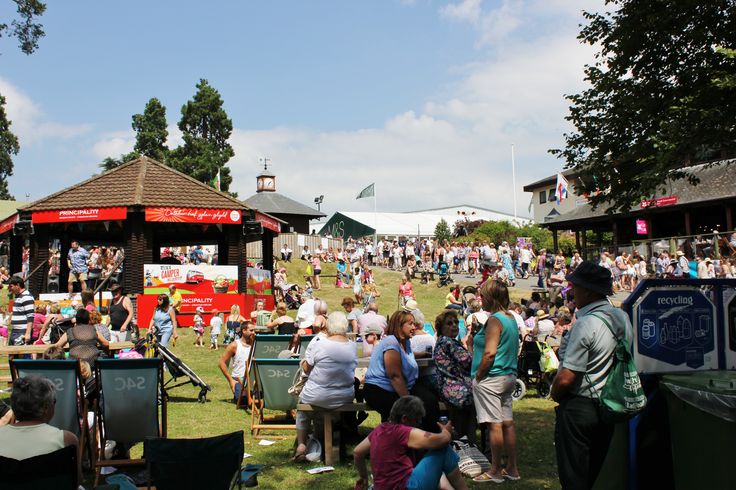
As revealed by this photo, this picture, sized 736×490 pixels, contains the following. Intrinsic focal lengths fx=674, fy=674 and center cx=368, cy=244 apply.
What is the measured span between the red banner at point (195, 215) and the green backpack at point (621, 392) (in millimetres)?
18464

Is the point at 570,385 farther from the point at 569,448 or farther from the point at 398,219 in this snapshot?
the point at 398,219

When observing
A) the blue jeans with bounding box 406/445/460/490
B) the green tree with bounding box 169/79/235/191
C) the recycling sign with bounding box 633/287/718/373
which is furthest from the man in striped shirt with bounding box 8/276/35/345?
the green tree with bounding box 169/79/235/191

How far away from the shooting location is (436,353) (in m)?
6.68

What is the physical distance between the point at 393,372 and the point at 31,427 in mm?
3133

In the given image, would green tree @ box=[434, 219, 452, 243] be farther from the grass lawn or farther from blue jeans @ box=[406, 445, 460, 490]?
blue jeans @ box=[406, 445, 460, 490]

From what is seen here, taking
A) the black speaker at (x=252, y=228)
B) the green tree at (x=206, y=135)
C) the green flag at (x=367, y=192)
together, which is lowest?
the black speaker at (x=252, y=228)

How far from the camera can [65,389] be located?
19.2 ft

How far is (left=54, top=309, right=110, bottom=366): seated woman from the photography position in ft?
24.5

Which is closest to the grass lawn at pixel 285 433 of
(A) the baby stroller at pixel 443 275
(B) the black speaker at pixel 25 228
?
(B) the black speaker at pixel 25 228

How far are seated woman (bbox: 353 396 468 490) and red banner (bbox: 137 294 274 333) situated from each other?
50.8 ft

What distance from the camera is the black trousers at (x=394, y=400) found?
627 cm

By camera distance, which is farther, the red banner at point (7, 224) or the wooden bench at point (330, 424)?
the red banner at point (7, 224)

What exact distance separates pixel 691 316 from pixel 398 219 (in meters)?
66.0

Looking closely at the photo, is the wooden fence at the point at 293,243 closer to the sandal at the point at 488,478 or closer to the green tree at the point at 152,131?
the green tree at the point at 152,131
